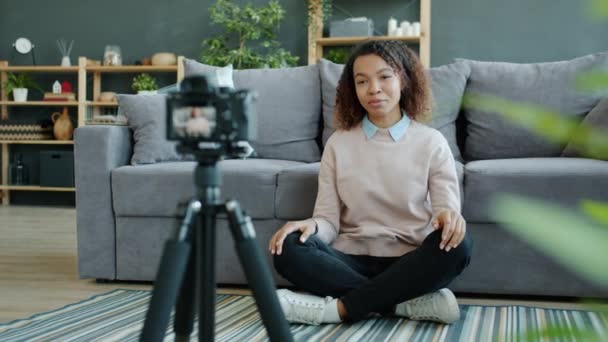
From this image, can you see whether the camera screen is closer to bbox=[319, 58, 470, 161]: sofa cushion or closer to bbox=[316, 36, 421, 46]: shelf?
bbox=[319, 58, 470, 161]: sofa cushion

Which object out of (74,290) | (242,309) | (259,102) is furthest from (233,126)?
(259,102)

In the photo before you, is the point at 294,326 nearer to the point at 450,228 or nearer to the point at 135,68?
the point at 450,228

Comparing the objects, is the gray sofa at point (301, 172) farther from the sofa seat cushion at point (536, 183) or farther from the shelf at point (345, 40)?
the shelf at point (345, 40)

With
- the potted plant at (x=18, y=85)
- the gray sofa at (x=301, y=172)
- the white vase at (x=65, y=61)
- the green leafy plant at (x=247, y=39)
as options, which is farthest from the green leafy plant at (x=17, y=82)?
the gray sofa at (x=301, y=172)

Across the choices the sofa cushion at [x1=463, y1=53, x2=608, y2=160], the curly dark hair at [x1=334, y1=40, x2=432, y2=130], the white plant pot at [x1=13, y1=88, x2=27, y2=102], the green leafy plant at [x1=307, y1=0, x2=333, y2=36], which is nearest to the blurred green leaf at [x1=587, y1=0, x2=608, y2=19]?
the curly dark hair at [x1=334, y1=40, x2=432, y2=130]

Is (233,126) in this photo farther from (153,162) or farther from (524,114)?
(153,162)

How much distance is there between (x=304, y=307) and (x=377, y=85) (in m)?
0.66

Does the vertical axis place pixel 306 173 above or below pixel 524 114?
below

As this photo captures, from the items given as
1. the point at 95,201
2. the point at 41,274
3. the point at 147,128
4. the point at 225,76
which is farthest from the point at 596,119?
the point at 41,274

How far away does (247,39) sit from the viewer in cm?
529

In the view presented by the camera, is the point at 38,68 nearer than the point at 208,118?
No

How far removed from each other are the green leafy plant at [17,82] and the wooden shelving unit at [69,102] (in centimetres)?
5

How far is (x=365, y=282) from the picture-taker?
6.22ft

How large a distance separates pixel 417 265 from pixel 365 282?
6.2 inches
